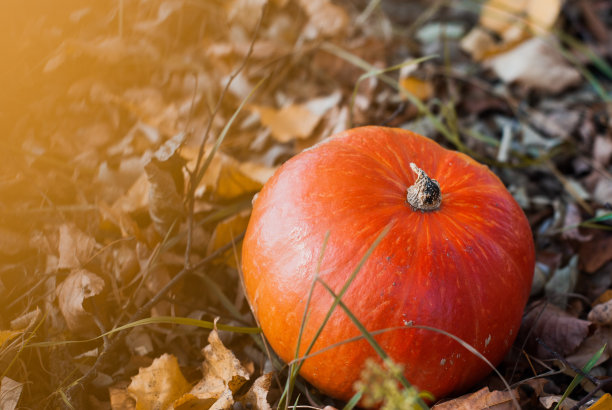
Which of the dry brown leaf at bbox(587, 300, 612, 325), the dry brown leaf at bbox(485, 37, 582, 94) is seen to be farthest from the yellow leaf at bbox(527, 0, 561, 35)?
the dry brown leaf at bbox(587, 300, 612, 325)

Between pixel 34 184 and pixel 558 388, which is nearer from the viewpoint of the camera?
pixel 558 388

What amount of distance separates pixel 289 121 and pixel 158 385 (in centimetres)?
174

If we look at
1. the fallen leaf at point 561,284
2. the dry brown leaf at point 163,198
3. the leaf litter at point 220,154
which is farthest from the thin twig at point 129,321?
the fallen leaf at point 561,284

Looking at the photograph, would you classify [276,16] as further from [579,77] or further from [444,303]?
[444,303]

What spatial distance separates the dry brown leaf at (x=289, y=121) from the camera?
3.07 m

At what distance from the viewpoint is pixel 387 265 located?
176 centimetres

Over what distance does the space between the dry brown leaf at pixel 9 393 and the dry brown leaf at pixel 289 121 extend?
1.81m

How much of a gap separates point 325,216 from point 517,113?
7.27ft

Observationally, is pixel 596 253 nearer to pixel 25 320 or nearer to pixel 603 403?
pixel 603 403

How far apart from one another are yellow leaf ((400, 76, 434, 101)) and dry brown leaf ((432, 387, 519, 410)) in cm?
210

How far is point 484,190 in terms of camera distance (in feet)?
6.75

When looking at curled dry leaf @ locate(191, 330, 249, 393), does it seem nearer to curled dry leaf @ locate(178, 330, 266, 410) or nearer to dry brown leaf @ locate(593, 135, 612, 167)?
curled dry leaf @ locate(178, 330, 266, 410)

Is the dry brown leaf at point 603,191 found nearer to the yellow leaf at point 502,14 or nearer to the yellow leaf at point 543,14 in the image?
the yellow leaf at point 543,14

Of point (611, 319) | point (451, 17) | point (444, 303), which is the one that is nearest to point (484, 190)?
point (444, 303)
